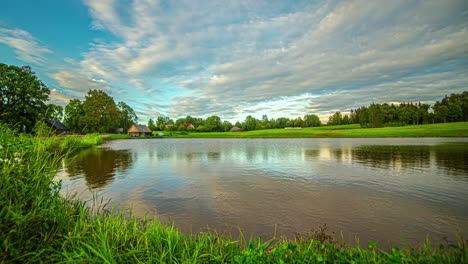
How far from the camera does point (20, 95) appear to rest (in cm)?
3231

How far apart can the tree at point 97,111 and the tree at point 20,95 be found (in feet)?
117

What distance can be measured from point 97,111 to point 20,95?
38.2 m

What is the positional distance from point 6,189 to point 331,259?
17.3 feet

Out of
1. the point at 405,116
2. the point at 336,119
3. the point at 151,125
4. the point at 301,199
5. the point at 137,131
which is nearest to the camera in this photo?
the point at 301,199

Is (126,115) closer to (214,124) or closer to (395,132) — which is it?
(214,124)

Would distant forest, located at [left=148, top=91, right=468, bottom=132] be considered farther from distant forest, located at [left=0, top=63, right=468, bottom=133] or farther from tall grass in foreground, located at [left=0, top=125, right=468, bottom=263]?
tall grass in foreground, located at [left=0, top=125, right=468, bottom=263]

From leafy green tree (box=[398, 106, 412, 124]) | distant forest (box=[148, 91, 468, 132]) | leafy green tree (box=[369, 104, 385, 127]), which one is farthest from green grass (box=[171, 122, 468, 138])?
leafy green tree (box=[398, 106, 412, 124])

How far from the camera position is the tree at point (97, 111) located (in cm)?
6756

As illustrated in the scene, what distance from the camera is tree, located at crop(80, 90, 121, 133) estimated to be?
67562mm

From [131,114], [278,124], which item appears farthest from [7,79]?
[278,124]

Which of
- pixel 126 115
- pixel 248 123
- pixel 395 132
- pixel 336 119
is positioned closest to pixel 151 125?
pixel 126 115

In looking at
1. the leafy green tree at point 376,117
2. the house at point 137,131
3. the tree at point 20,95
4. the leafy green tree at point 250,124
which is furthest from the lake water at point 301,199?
the leafy green tree at point 250,124

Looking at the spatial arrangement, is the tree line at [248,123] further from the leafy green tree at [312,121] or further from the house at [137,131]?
the house at [137,131]

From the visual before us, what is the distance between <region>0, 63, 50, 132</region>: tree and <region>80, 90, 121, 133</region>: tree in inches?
1404
